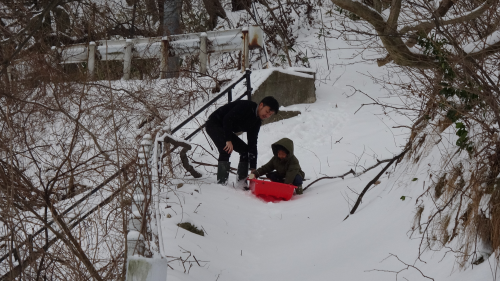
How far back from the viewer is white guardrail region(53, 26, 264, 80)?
9.22 meters

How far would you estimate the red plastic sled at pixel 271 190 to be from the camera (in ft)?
19.5

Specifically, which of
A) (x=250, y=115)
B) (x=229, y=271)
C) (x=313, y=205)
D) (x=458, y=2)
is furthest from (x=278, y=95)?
(x=229, y=271)

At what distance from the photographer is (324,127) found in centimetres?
919

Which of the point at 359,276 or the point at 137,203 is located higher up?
the point at 137,203

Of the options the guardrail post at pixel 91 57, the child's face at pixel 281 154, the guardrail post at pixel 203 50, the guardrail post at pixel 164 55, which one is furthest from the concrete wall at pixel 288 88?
the guardrail post at pixel 91 57

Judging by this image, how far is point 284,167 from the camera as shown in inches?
256

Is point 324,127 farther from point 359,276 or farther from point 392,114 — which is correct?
point 359,276

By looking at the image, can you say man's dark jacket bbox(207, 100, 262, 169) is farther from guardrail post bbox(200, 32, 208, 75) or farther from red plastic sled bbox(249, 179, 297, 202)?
guardrail post bbox(200, 32, 208, 75)

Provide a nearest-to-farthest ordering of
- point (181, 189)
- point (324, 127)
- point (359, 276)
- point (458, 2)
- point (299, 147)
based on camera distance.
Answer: point (359, 276), point (458, 2), point (181, 189), point (299, 147), point (324, 127)

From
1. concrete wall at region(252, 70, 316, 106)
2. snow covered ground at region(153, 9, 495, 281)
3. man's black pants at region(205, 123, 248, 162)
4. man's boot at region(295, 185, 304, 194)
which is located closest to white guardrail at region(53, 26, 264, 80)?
concrete wall at region(252, 70, 316, 106)

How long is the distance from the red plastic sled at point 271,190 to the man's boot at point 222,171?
1.11 feet

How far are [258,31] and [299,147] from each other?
2.40 meters

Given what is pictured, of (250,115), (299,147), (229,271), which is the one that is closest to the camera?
(229,271)

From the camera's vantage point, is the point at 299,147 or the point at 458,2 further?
the point at 299,147
